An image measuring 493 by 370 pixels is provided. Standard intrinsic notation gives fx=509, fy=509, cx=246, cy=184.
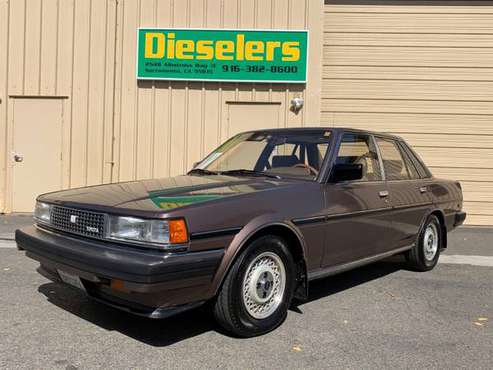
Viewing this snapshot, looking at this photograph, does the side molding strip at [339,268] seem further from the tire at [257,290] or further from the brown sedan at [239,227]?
the tire at [257,290]

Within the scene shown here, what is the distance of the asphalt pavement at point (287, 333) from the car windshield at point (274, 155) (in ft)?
4.08

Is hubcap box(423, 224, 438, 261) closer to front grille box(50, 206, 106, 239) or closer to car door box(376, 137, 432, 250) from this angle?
car door box(376, 137, 432, 250)

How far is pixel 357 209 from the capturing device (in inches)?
179

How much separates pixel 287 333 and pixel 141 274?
1.34 m

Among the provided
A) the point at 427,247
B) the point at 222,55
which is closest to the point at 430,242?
the point at 427,247

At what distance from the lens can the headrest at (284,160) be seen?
4625mm

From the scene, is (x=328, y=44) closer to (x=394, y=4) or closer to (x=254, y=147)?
(x=394, y=4)

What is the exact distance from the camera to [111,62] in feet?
32.2

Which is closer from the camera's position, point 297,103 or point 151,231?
point 151,231

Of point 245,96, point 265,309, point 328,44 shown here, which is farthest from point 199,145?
point 265,309

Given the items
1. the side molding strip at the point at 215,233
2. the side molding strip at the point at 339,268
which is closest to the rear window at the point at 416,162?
the side molding strip at the point at 339,268

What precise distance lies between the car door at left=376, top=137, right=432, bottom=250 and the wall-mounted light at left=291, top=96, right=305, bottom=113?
411 centimetres

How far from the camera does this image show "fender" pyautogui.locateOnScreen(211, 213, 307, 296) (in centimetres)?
337

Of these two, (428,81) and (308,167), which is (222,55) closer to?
(428,81)
